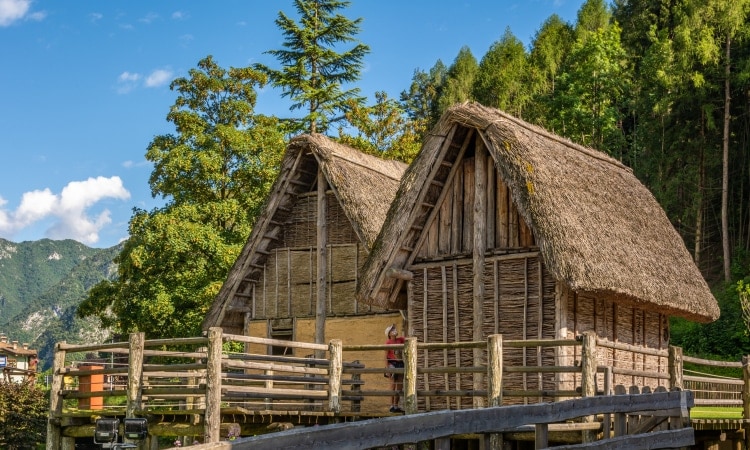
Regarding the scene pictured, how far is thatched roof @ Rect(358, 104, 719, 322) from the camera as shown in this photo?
16.1m

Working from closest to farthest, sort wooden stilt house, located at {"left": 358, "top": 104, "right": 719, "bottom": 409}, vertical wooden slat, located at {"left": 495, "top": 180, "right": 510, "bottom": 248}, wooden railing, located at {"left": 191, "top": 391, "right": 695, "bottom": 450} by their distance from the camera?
1. wooden railing, located at {"left": 191, "top": 391, "right": 695, "bottom": 450}
2. wooden stilt house, located at {"left": 358, "top": 104, "right": 719, "bottom": 409}
3. vertical wooden slat, located at {"left": 495, "top": 180, "right": 510, "bottom": 248}

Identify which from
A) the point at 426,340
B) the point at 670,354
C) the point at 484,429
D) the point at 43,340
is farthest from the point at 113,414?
the point at 43,340

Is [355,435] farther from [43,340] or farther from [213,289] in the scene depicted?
[43,340]

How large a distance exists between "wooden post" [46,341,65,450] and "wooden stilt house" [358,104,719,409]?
17.8 ft

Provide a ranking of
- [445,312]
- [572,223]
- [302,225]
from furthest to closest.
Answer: [302,225], [445,312], [572,223]

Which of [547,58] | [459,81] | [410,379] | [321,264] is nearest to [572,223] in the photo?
[410,379]

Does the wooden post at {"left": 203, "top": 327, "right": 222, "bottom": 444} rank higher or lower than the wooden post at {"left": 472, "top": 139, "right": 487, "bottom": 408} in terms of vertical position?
lower

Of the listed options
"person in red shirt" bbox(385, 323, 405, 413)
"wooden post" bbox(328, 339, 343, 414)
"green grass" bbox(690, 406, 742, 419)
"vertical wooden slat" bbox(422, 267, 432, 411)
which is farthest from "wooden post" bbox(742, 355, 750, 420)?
"wooden post" bbox(328, 339, 343, 414)

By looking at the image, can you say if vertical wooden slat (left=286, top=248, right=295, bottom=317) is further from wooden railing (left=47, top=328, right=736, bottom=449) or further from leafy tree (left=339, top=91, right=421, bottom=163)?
leafy tree (left=339, top=91, right=421, bottom=163)

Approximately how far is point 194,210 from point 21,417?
28.3 ft

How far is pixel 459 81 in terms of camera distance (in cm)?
6712

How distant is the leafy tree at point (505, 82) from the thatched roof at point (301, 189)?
34.6m

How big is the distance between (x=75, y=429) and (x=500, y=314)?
7.64 m

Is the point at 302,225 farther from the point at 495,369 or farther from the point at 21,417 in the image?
the point at 21,417
